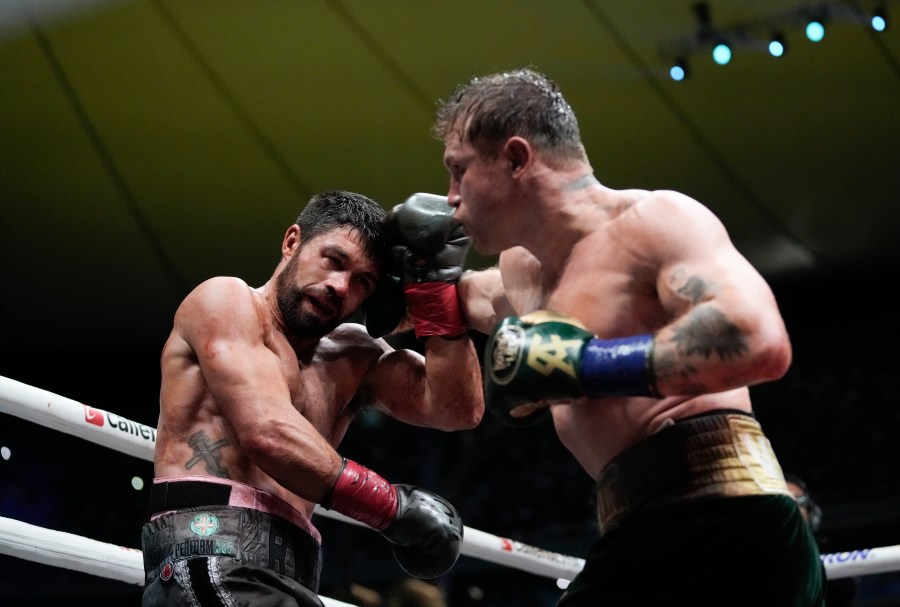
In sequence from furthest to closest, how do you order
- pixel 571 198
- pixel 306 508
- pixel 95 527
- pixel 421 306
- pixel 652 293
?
pixel 95 527, pixel 421 306, pixel 306 508, pixel 571 198, pixel 652 293

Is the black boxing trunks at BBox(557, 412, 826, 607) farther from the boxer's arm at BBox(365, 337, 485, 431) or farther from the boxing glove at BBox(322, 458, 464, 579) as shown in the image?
the boxer's arm at BBox(365, 337, 485, 431)

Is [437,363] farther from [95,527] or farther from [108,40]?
[95,527]

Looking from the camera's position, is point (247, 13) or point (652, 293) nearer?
point (652, 293)

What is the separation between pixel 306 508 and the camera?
6.45 feet

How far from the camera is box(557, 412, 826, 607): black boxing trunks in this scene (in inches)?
56.2

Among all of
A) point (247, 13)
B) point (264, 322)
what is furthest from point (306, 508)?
point (247, 13)

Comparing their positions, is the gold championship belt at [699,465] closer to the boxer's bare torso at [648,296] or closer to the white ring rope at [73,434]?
the boxer's bare torso at [648,296]

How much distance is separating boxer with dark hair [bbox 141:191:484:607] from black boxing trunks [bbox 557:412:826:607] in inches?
19.1

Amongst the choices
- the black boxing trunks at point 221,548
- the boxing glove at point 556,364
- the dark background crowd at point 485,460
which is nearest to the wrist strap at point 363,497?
the black boxing trunks at point 221,548

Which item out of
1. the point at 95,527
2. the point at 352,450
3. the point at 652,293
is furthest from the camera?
the point at 352,450

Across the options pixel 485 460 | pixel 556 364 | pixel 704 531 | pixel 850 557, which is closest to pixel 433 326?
pixel 556 364

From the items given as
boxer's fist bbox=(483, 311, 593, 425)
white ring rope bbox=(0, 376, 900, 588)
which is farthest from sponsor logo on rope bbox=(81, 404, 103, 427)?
boxer's fist bbox=(483, 311, 593, 425)

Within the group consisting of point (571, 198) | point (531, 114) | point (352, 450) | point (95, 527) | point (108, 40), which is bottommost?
point (352, 450)

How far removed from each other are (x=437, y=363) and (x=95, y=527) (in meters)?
6.50
